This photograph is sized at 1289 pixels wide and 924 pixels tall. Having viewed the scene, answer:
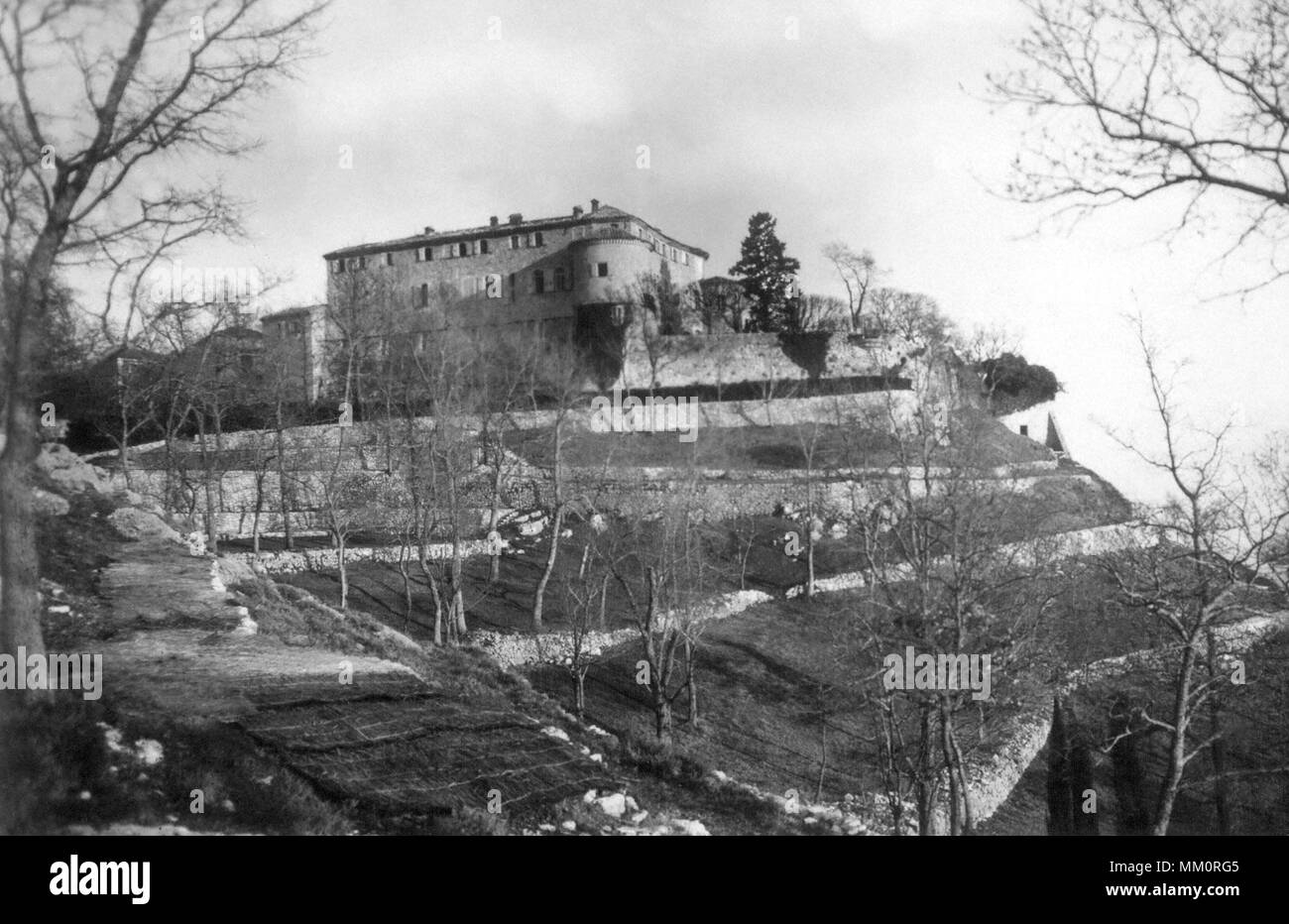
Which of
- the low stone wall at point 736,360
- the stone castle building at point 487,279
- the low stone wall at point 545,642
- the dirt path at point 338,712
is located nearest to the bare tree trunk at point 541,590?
the low stone wall at point 545,642

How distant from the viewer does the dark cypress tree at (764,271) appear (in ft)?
33.8

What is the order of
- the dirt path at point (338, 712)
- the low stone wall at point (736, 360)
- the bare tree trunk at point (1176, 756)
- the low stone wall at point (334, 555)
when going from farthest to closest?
the low stone wall at point (736, 360) < the low stone wall at point (334, 555) < the bare tree trunk at point (1176, 756) < the dirt path at point (338, 712)

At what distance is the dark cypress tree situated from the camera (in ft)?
33.8

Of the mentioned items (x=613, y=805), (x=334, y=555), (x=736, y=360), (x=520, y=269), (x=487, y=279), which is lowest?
(x=613, y=805)

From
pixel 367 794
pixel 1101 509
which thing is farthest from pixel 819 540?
pixel 367 794

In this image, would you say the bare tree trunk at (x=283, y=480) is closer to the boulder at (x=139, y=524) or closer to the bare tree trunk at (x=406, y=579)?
the bare tree trunk at (x=406, y=579)

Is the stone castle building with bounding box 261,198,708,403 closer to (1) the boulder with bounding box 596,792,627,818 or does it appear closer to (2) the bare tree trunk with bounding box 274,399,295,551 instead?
(2) the bare tree trunk with bounding box 274,399,295,551

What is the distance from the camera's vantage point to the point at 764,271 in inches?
561

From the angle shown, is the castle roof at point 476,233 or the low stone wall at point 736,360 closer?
the castle roof at point 476,233

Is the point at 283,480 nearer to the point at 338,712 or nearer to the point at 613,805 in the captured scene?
the point at 338,712

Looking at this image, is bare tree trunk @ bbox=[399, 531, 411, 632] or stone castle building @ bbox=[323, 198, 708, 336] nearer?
stone castle building @ bbox=[323, 198, 708, 336]

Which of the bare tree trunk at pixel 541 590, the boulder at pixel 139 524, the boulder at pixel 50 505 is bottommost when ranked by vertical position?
the bare tree trunk at pixel 541 590

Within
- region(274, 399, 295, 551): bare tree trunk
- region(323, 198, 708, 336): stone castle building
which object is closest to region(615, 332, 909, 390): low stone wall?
region(323, 198, 708, 336): stone castle building

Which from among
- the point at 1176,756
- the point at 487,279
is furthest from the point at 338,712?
the point at 487,279
